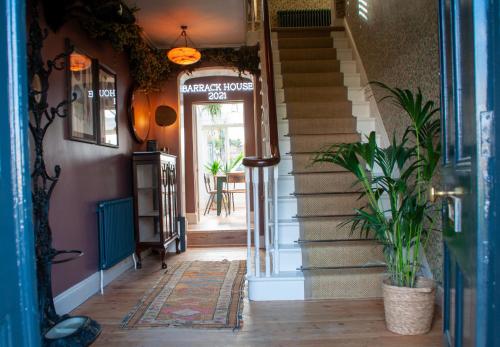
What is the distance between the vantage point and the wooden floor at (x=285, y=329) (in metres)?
2.25

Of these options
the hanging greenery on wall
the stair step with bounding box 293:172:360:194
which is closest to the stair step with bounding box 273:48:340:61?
the hanging greenery on wall

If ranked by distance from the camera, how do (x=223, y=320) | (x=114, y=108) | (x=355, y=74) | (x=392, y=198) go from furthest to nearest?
(x=355, y=74) → (x=114, y=108) → (x=223, y=320) → (x=392, y=198)

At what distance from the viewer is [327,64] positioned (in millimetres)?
4902

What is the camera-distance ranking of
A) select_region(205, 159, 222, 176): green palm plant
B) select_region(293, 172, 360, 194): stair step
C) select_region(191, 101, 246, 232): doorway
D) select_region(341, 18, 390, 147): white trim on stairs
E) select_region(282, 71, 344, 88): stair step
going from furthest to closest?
select_region(191, 101, 246, 232): doorway
select_region(205, 159, 222, 176): green palm plant
select_region(282, 71, 344, 88): stair step
select_region(341, 18, 390, 147): white trim on stairs
select_region(293, 172, 360, 194): stair step

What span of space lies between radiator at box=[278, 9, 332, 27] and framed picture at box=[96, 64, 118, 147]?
12.2 ft

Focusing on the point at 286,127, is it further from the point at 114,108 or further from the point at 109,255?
the point at 109,255

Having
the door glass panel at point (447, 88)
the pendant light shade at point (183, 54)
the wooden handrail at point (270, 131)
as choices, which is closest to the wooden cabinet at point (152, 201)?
the pendant light shade at point (183, 54)

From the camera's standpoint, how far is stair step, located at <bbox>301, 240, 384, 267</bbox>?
3000mm

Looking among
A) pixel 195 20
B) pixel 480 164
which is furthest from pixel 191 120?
pixel 480 164

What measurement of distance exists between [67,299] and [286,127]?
2.50m

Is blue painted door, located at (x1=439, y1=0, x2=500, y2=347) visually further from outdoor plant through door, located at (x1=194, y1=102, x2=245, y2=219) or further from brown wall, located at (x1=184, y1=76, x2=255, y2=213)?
outdoor plant through door, located at (x1=194, y1=102, x2=245, y2=219)

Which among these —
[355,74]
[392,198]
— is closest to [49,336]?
[392,198]

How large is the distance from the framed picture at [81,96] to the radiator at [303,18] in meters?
4.14

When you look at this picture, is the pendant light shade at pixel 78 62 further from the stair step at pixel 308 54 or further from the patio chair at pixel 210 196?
the patio chair at pixel 210 196
